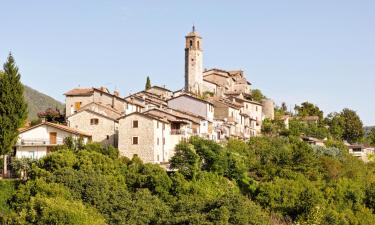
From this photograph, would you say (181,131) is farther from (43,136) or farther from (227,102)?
(227,102)

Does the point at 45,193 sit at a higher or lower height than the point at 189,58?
lower

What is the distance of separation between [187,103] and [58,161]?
83.9ft

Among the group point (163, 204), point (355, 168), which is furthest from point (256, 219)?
point (355, 168)

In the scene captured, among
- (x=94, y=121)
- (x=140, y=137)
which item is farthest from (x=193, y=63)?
(x=140, y=137)

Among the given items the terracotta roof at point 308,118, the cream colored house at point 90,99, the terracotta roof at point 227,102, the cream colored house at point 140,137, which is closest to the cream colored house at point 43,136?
the cream colored house at point 140,137

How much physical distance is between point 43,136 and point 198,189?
12.6 meters

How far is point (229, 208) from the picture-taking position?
3853 cm

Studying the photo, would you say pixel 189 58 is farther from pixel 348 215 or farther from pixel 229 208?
pixel 229 208

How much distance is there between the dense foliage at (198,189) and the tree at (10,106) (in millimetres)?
2569

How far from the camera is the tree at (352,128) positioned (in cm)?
9412

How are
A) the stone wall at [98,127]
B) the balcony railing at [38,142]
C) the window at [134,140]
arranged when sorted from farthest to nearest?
the stone wall at [98,127] → the window at [134,140] → the balcony railing at [38,142]

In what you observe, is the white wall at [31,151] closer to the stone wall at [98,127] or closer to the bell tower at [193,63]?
the stone wall at [98,127]

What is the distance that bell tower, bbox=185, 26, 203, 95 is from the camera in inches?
3255

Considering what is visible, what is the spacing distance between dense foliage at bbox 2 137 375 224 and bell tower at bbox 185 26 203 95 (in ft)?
69.2
